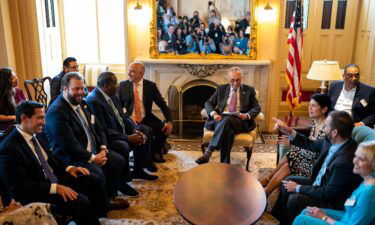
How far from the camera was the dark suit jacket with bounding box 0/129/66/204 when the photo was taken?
2.28 m

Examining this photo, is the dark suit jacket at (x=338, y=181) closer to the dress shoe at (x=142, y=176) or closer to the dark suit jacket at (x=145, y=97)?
the dress shoe at (x=142, y=176)

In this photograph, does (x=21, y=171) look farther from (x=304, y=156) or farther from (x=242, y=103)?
(x=242, y=103)

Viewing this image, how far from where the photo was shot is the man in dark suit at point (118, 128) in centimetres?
356

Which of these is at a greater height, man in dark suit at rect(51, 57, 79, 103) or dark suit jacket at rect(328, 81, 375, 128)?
man in dark suit at rect(51, 57, 79, 103)

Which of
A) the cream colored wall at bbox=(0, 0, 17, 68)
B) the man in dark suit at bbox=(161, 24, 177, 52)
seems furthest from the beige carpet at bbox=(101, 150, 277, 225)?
the cream colored wall at bbox=(0, 0, 17, 68)

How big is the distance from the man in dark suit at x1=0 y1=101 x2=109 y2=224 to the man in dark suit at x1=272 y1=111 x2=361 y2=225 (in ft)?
5.01

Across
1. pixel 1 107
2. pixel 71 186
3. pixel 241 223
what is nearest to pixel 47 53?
pixel 1 107

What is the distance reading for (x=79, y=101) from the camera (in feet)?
9.96

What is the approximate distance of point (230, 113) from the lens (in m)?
4.12

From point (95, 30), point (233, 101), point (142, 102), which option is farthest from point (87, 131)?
point (95, 30)

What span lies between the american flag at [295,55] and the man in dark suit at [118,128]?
2245 millimetres

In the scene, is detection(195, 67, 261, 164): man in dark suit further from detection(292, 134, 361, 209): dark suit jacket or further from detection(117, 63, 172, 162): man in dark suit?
detection(292, 134, 361, 209): dark suit jacket

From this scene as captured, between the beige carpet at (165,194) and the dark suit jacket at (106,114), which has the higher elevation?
the dark suit jacket at (106,114)

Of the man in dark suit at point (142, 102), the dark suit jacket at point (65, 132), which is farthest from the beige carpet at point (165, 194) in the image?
the dark suit jacket at point (65, 132)
